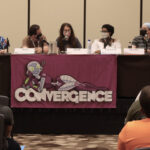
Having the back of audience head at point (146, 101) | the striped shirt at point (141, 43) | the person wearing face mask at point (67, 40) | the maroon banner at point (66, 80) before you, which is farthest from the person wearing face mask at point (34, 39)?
the back of audience head at point (146, 101)

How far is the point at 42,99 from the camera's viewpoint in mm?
6121

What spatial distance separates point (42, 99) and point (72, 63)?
24.6 inches

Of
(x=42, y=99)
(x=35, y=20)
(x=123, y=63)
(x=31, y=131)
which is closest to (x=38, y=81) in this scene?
(x=42, y=99)

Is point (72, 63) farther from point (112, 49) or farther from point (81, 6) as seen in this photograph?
point (81, 6)

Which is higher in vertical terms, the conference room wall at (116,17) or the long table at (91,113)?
the conference room wall at (116,17)

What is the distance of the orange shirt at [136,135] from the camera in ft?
8.48

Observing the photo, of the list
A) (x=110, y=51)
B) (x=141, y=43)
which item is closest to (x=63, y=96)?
(x=110, y=51)

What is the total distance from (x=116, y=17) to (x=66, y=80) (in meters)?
3.66

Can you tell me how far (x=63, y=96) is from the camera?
611 cm

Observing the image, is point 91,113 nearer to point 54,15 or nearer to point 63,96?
point 63,96

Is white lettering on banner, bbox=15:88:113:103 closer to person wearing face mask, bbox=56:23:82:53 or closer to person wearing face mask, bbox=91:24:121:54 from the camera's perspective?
person wearing face mask, bbox=91:24:121:54

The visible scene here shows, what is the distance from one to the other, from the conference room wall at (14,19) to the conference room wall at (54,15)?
0.68ft

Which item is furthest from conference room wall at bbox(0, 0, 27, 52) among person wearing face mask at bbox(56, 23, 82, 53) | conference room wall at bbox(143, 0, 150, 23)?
person wearing face mask at bbox(56, 23, 82, 53)

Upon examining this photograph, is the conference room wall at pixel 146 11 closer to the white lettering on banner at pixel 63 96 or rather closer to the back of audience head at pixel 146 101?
the white lettering on banner at pixel 63 96
